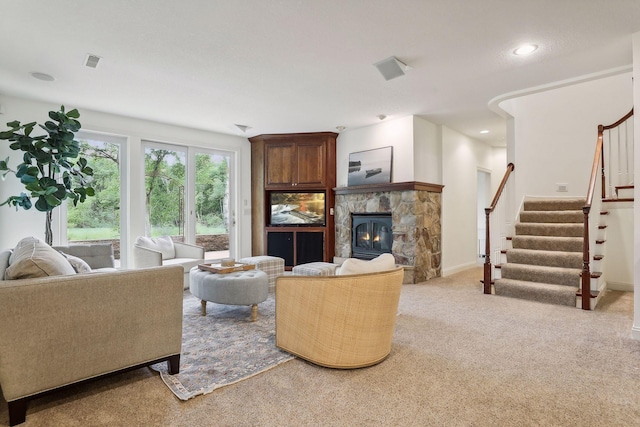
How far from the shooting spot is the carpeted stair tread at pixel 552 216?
4961mm

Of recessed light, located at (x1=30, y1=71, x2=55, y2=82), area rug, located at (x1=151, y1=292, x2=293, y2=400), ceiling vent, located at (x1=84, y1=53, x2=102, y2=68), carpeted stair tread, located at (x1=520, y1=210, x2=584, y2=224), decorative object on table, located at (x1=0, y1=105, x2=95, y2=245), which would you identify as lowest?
area rug, located at (x1=151, y1=292, x2=293, y2=400)

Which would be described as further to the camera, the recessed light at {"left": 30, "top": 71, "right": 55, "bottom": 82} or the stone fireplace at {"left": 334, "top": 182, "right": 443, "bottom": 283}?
the stone fireplace at {"left": 334, "top": 182, "right": 443, "bottom": 283}

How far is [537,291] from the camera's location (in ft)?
12.9

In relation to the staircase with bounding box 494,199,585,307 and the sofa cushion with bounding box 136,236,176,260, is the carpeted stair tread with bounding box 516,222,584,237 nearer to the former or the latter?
the staircase with bounding box 494,199,585,307

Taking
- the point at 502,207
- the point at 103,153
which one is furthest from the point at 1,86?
the point at 502,207

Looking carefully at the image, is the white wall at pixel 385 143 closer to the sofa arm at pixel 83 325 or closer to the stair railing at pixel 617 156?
the stair railing at pixel 617 156

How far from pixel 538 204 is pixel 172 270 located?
584cm

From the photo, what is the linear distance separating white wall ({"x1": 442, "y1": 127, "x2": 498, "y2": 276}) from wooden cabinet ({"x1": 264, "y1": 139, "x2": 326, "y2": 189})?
2178mm

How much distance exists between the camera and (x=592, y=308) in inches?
141

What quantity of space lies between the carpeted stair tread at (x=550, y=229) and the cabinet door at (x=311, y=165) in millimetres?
3335

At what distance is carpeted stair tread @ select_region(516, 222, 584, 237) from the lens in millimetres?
4707

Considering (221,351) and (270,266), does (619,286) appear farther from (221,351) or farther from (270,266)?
(221,351)

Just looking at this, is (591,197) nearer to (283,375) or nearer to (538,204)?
(538,204)

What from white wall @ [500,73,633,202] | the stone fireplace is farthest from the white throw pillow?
white wall @ [500,73,633,202]
